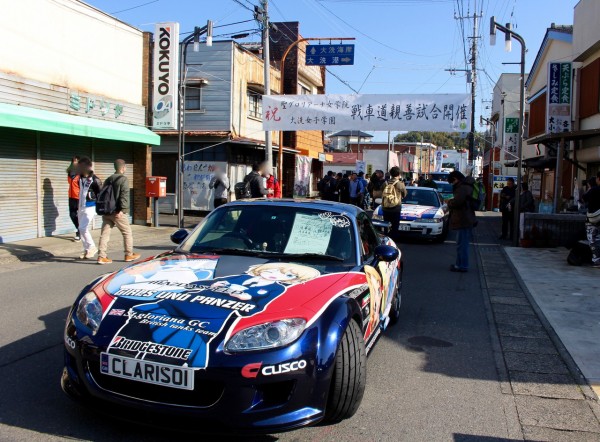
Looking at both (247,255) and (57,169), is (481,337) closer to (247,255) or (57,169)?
(247,255)

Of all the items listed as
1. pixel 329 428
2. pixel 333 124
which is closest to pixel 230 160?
pixel 333 124

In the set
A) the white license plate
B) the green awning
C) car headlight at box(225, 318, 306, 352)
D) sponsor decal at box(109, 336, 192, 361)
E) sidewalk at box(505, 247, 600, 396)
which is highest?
the green awning

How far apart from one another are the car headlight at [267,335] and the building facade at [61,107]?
9.03 meters

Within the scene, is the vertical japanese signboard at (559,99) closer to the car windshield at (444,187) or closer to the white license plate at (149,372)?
the car windshield at (444,187)

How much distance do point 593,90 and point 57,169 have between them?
14.6m

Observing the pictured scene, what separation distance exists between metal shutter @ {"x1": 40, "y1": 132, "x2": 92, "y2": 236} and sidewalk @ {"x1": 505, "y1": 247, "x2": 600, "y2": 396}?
1004cm

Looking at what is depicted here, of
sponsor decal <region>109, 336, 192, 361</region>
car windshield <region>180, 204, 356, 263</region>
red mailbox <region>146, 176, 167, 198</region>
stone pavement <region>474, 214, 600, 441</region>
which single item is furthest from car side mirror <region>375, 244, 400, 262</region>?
red mailbox <region>146, 176, 167, 198</region>

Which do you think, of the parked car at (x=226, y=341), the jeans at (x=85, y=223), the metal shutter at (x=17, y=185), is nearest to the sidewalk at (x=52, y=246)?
the metal shutter at (x=17, y=185)

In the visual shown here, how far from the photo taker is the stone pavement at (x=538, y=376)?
3771 mm

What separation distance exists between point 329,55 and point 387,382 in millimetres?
15744

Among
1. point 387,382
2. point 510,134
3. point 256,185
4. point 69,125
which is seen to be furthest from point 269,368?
point 510,134

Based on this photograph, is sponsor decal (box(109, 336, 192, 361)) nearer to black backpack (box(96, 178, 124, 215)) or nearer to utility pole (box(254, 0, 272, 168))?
black backpack (box(96, 178, 124, 215))

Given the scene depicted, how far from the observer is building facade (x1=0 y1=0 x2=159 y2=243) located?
1123 centimetres

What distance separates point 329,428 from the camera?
354cm
